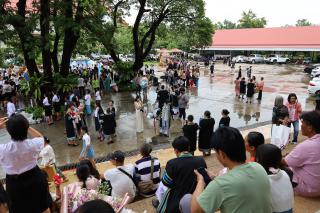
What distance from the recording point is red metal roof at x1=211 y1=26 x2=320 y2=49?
41.4 meters

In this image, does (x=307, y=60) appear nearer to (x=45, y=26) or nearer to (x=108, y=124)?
(x=45, y=26)

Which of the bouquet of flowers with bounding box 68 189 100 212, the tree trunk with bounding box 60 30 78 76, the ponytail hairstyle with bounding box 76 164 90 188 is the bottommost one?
the ponytail hairstyle with bounding box 76 164 90 188

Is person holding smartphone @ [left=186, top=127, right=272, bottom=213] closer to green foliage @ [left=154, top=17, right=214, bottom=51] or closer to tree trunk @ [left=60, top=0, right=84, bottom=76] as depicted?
tree trunk @ [left=60, top=0, right=84, bottom=76]

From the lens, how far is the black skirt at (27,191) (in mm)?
3504

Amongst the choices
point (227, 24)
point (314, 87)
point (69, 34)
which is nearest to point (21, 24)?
point (69, 34)

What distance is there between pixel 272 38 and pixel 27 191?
4716 centimetres

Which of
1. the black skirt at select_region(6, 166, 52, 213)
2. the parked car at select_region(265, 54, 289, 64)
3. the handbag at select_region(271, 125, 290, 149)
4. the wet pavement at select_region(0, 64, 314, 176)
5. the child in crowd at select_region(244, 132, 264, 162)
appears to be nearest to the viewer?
the black skirt at select_region(6, 166, 52, 213)

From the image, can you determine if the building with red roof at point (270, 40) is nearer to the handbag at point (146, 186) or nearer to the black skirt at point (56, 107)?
the black skirt at point (56, 107)

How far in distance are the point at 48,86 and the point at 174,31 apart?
12.6 meters

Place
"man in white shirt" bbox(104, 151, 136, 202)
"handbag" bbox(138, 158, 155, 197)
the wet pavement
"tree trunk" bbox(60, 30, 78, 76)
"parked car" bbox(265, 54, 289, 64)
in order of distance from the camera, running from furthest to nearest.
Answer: "parked car" bbox(265, 54, 289, 64)
"tree trunk" bbox(60, 30, 78, 76)
the wet pavement
"handbag" bbox(138, 158, 155, 197)
"man in white shirt" bbox(104, 151, 136, 202)

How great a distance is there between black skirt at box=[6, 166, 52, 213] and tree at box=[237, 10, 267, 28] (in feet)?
224

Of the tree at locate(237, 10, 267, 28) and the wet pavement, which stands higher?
the tree at locate(237, 10, 267, 28)

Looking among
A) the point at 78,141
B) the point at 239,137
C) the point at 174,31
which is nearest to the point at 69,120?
the point at 78,141

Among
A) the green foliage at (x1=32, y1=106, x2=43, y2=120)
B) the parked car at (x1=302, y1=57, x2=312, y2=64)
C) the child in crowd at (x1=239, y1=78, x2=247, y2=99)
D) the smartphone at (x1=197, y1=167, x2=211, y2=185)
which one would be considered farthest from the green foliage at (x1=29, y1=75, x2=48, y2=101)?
the parked car at (x1=302, y1=57, x2=312, y2=64)
